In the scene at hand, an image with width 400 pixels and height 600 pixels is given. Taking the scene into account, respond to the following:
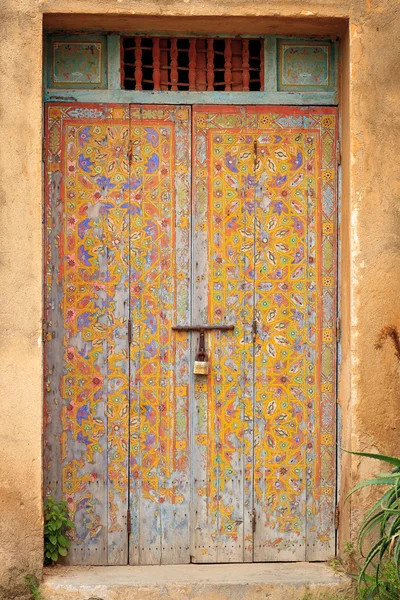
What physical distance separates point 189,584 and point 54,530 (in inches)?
28.9

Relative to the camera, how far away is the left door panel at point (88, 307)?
4.86 meters

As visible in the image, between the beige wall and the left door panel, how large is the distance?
267mm

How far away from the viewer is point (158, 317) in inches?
193

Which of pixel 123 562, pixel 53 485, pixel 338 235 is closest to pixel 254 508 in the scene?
pixel 123 562

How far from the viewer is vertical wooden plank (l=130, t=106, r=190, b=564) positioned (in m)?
4.88

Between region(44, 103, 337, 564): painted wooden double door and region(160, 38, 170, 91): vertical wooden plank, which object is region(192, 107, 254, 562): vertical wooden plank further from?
region(160, 38, 170, 91): vertical wooden plank

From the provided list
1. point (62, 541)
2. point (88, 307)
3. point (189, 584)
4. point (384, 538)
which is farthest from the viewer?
point (88, 307)

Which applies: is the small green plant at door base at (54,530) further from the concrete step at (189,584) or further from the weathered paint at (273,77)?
the weathered paint at (273,77)

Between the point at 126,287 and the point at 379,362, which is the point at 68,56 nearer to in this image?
the point at 126,287

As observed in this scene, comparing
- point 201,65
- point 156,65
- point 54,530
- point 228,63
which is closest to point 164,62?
→ point 156,65

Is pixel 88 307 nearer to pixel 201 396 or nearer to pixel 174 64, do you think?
pixel 201 396

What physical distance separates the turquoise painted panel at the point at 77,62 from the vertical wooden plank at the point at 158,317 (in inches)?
11.1

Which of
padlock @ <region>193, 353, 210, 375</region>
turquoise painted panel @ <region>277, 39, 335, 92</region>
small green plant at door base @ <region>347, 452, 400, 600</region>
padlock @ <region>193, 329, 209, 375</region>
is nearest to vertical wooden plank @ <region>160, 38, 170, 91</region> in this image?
turquoise painted panel @ <region>277, 39, 335, 92</region>

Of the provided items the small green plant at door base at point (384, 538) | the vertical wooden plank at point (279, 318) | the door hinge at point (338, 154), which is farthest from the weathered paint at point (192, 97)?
the small green plant at door base at point (384, 538)
